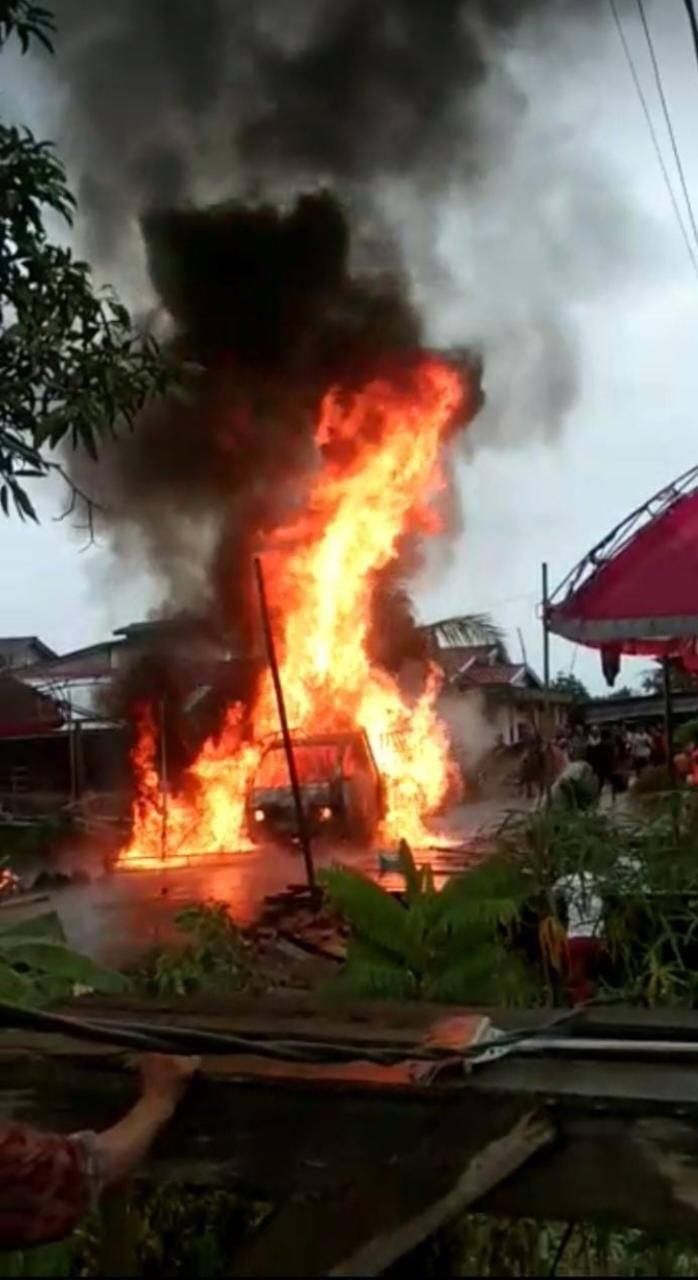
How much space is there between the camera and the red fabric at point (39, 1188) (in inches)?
64.6

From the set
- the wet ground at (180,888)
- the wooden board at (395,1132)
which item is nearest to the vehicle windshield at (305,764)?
the wet ground at (180,888)

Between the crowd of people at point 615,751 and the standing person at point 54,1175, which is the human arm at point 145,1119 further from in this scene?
the crowd of people at point 615,751

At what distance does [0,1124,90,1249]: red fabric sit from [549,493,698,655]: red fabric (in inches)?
175

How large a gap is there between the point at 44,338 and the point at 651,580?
3.26 m

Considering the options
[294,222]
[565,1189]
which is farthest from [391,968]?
[294,222]

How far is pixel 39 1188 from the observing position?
167 cm

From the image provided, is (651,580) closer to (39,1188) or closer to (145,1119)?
(145,1119)

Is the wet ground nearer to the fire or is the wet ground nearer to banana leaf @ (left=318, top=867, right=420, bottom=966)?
banana leaf @ (left=318, top=867, right=420, bottom=966)

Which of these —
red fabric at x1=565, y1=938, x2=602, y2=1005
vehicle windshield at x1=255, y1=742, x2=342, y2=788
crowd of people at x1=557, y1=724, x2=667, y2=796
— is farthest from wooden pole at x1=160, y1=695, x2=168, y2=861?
red fabric at x1=565, y1=938, x2=602, y2=1005

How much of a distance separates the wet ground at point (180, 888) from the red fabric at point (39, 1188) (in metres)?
3.81

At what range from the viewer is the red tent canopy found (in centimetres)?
576

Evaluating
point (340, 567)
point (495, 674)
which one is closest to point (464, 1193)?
point (340, 567)

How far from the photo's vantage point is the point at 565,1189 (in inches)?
69.2

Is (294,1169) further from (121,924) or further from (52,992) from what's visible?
(121,924)
